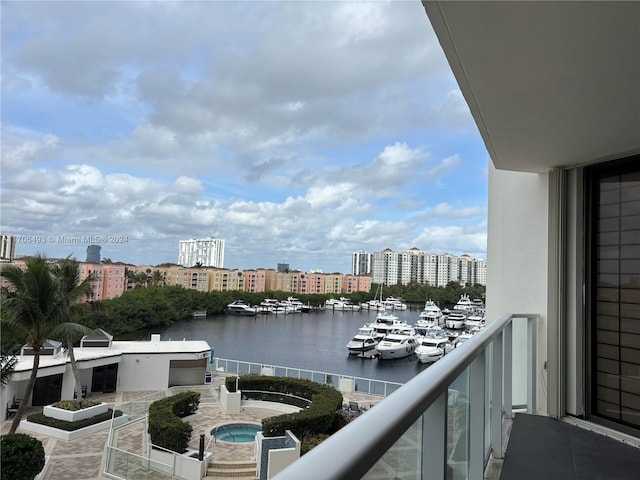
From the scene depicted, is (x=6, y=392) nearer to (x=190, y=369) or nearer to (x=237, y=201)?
(x=190, y=369)

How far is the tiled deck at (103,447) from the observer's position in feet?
36.1

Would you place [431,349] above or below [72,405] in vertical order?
above

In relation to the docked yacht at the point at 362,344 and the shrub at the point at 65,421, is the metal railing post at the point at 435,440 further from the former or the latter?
the docked yacht at the point at 362,344


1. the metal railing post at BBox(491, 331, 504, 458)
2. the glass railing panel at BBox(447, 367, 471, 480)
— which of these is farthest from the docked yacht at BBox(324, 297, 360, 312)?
the glass railing panel at BBox(447, 367, 471, 480)

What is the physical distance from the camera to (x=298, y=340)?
112 feet

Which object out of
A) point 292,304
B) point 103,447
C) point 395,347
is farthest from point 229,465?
point 292,304

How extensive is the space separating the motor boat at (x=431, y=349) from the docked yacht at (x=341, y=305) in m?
22.2

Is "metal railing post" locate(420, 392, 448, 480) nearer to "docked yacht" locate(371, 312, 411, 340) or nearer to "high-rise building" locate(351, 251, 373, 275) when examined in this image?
"docked yacht" locate(371, 312, 411, 340)

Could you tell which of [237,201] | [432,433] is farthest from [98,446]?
[237,201]

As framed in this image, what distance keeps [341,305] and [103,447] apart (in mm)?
37627

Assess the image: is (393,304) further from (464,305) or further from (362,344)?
(362,344)

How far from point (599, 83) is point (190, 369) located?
67.2 feet

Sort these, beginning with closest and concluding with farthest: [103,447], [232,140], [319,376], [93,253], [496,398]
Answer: [496,398]
[103,447]
[319,376]
[93,253]
[232,140]

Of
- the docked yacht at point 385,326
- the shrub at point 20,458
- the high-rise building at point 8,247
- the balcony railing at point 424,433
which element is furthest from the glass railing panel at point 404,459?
the docked yacht at point 385,326
